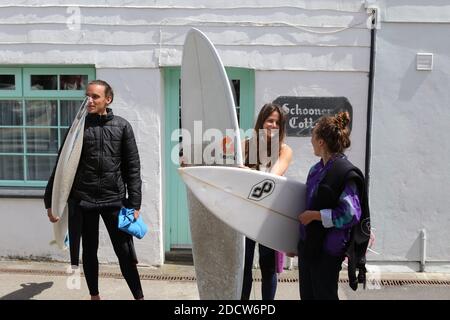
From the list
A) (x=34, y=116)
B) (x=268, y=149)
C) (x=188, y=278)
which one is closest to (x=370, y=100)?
(x=268, y=149)

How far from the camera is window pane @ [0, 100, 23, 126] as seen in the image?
5.12m

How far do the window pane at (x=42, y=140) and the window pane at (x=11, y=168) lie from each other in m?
0.18

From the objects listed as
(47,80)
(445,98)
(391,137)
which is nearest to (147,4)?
(47,80)

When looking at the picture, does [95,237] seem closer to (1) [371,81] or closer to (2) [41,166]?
(2) [41,166]

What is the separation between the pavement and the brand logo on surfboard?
164cm

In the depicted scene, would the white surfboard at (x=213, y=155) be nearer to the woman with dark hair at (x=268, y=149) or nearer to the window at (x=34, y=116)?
the woman with dark hair at (x=268, y=149)

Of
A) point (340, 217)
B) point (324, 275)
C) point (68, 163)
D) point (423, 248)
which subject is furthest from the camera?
point (423, 248)

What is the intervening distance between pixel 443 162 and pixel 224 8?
8.57 ft

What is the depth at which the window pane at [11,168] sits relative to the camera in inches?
205

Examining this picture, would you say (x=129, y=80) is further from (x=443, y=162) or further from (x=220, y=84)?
(x=443, y=162)

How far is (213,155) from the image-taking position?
304 centimetres

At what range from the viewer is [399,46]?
15.6 ft

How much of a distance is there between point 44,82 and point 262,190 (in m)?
3.14

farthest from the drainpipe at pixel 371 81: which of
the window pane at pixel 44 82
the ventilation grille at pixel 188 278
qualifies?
the window pane at pixel 44 82
